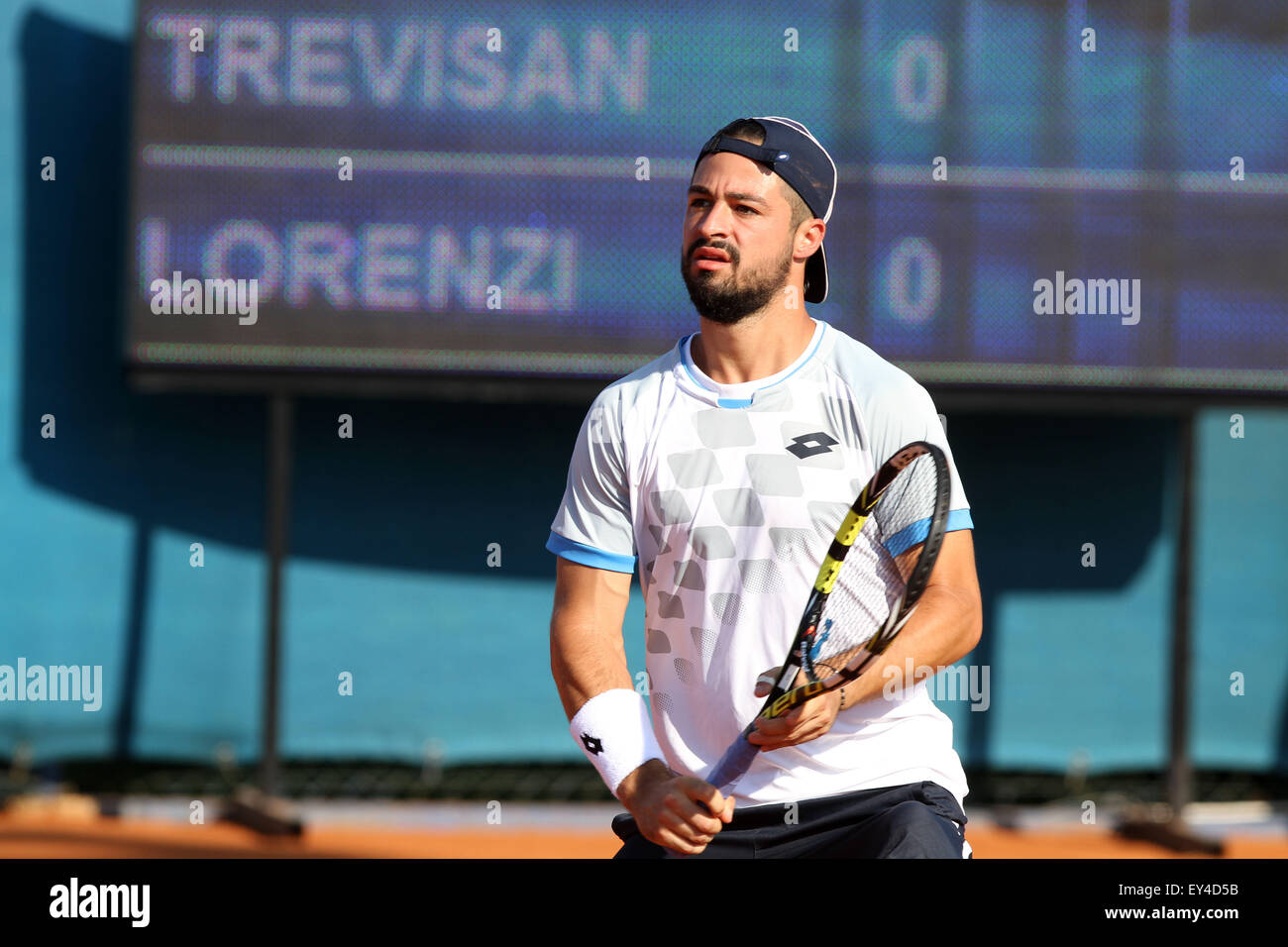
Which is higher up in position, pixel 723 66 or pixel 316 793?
pixel 723 66

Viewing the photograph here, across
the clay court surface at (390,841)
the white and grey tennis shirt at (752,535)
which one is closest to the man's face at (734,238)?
the white and grey tennis shirt at (752,535)

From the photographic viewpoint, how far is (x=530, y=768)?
286 inches

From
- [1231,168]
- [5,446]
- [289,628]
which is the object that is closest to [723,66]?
[1231,168]

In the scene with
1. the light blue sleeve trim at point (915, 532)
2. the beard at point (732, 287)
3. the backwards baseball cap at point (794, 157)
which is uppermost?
the backwards baseball cap at point (794, 157)

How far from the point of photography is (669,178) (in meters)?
5.68

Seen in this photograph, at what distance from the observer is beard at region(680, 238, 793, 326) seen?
250 cm

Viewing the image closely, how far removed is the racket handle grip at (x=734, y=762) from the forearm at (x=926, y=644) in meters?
0.17

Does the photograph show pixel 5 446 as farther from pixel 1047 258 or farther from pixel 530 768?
pixel 1047 258

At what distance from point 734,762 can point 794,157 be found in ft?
3.42

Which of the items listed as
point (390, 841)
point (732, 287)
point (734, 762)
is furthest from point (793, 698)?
point (390, 841)

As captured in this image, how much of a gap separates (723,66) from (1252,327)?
2.32 m

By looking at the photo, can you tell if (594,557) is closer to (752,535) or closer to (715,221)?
(752,535)

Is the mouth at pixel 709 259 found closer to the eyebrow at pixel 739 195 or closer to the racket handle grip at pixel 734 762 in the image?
the eyebrow at pixel 739 195

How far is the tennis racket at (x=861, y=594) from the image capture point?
2281 millimetres
